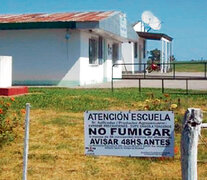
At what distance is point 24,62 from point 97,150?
15.7 m

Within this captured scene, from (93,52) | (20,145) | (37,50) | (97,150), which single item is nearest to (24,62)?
(37,50)

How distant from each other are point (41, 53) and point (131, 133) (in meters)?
15.6

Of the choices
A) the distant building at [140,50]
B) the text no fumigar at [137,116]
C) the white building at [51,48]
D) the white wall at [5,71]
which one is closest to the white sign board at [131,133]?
the text no fumigar at [137,116]

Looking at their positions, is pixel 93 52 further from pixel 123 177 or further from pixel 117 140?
pixel 117 140

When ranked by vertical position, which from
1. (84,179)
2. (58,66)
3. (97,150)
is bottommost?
(84,179)

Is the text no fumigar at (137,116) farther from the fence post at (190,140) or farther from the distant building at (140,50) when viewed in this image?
the distant building at (140,50)

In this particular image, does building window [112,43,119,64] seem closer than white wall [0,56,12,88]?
No

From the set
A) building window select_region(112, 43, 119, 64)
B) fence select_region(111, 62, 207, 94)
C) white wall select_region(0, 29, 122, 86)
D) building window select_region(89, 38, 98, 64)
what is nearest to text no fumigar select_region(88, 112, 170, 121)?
fence select_region(111, 62, 207, 94)

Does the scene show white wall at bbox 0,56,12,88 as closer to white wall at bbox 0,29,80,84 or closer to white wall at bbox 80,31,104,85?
white wall at bbox 0,29,80,84

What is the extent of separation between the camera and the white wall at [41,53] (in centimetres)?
1872

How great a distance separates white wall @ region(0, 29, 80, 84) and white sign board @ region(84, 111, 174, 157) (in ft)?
48.3

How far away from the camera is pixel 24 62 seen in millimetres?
19312

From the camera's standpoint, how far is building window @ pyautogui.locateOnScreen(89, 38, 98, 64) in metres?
20.5

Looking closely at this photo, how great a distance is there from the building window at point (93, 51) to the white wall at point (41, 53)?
6.53 ft
